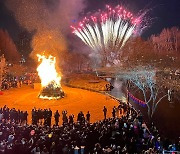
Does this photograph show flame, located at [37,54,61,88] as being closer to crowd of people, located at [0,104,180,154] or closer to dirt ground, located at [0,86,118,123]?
dirt ground, located at [0,86,118,123]

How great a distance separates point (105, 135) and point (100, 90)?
21.6 meters

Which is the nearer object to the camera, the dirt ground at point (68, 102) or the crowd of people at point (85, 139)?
the crowd of people at point (85, 139)

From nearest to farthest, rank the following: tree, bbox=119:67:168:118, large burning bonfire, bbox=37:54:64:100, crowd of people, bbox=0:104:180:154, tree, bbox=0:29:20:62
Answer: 1. crowd of people, bbox=0:104:180:154
2. large burning bonfire, bbox=37:54:64:100
3. tree, bbox=119:67:168:118
4. tree, bbox=0:29:20:62

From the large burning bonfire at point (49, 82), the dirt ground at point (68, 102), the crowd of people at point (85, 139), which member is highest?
the large burning bonfire at point (49, 82)

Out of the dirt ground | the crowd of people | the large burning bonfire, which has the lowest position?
the crowd of people

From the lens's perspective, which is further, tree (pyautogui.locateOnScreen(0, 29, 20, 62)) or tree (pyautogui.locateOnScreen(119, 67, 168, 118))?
tree (pyautogui.locateOnScreen(0, 29, 20, 62))

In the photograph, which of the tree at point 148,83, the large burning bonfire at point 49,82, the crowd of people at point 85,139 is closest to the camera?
the crowd of people at point 85,139

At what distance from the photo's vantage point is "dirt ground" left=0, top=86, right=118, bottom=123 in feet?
88.6

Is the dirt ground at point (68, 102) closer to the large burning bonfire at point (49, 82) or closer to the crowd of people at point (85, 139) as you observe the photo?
the large burning bonfire at point (49, 82)

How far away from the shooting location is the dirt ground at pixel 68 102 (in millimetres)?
27016

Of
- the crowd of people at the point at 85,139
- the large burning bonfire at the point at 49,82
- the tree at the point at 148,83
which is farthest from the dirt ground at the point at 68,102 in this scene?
the crowd of people at the point at 85,139

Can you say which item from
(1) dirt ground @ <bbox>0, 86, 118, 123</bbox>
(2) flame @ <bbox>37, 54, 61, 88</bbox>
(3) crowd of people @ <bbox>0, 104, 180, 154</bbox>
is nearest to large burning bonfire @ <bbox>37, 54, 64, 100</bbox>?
(2) flame @ <bbox>37, 54, 61, 88</bbox>

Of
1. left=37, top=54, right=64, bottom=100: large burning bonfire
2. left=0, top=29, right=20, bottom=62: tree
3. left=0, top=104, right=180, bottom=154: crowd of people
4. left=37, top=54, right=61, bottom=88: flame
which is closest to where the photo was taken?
left=0, top=104, right=180, bottom=154: crowd of people

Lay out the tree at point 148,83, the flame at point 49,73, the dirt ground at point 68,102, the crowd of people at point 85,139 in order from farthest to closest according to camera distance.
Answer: the flame at point 49,73, the tree at point 148,83, the dirt ground at point 68,102, the crowd of people at point 85,139
